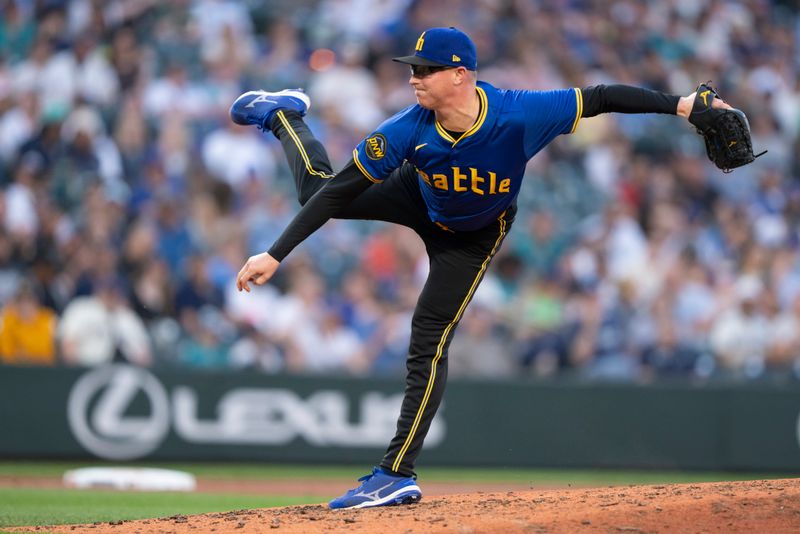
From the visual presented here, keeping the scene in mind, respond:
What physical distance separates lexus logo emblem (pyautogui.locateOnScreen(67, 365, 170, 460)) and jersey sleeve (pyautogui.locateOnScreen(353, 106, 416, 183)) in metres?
5.92

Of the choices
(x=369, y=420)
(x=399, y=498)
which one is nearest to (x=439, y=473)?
(x=369, y=420)

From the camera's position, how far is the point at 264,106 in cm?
703

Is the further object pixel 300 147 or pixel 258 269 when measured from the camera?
pixel 300 147

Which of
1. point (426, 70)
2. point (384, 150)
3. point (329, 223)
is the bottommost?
point (384, 150)

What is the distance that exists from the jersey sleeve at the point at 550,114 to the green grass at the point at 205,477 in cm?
343

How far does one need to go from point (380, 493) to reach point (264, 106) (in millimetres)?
2418

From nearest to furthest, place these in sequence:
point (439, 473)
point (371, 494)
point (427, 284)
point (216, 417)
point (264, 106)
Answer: point (371, 494) < point (427, 284) < point (264, 106) < point (216, 417) < point (439, 473)

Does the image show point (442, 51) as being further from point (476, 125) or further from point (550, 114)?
point (550, 114)

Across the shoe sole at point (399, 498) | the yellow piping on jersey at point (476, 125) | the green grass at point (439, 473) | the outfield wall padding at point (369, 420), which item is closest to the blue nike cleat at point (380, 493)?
the shoe sole at point (399, 498)

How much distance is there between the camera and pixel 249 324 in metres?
11.6

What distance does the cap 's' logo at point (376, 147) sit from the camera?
5.80m

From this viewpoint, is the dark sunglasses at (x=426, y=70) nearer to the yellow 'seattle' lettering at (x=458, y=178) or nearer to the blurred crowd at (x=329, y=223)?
the yellow 'seattle' lettering at (x=458, y=178)

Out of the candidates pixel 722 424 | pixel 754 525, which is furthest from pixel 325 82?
pixel 754 525

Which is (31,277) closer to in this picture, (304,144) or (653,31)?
(304,144)
